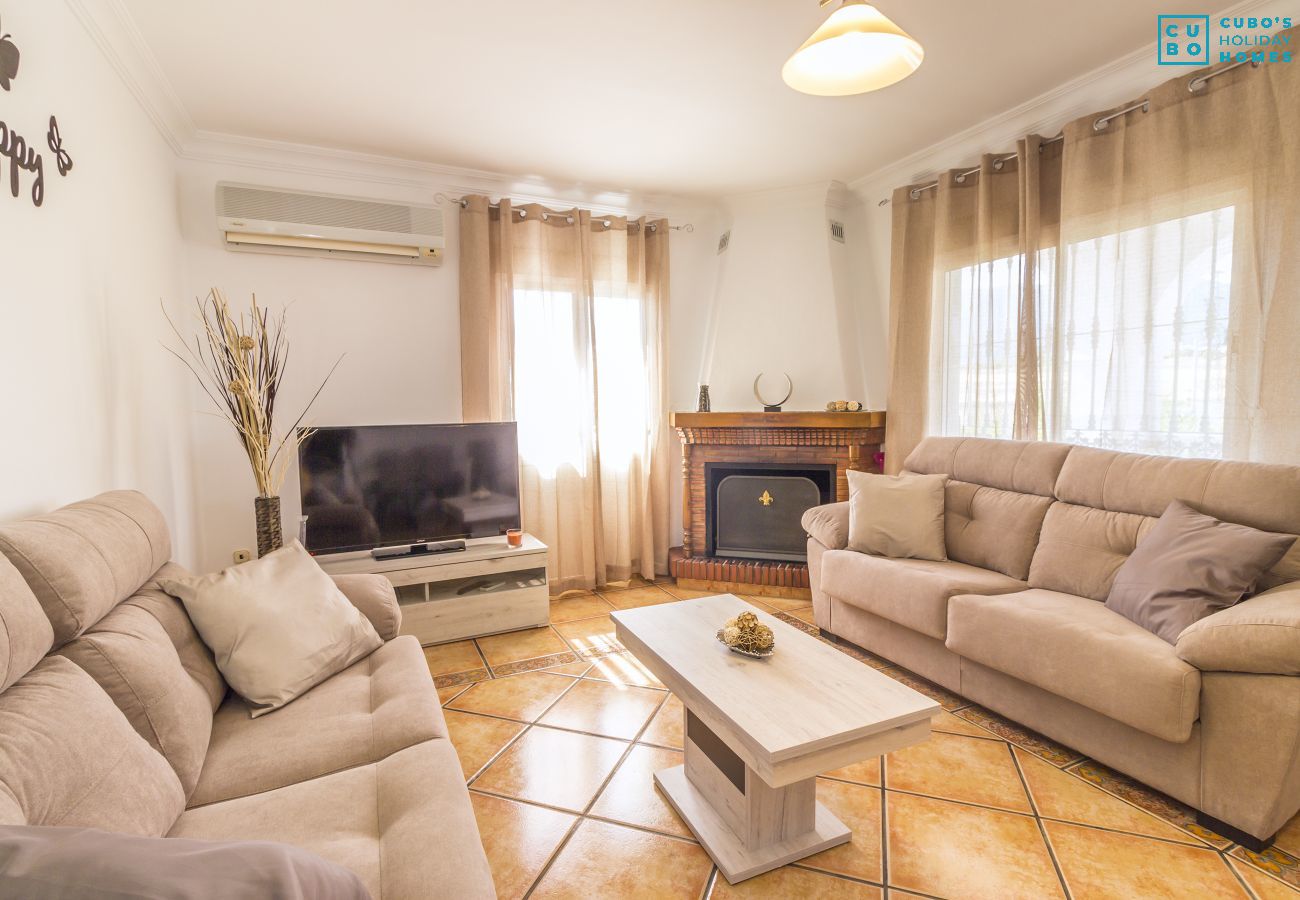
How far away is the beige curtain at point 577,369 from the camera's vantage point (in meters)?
3.82

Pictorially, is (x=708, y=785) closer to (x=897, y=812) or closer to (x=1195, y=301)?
(x=897, y=812)

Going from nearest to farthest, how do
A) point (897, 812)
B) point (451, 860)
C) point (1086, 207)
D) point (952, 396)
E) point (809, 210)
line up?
point (451, 860)
point (897, 812)
point (1086, 207)
point (952, 396)
point (809, 210)

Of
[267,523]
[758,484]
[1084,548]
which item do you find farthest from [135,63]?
[1084,548]

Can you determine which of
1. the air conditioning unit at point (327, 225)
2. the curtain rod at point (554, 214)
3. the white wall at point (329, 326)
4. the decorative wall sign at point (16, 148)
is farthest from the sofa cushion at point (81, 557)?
the curtain rod at point (554, 214)

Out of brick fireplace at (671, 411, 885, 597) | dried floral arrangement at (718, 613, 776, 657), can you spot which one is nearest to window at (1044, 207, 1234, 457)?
brick fireplace at (671, 411, 885, 597)

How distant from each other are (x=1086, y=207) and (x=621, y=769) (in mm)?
3102

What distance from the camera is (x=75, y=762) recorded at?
1033 mm

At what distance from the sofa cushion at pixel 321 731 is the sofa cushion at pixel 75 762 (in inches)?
6.2

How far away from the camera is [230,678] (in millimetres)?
1724

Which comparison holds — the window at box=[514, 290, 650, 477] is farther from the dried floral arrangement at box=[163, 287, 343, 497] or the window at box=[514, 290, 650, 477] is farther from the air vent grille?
the dried floral arrangement at box=[163, 287, 343, 497]

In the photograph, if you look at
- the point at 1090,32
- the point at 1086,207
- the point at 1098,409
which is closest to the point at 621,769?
the point at 1098,409

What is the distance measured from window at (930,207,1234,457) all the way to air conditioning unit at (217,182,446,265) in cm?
304

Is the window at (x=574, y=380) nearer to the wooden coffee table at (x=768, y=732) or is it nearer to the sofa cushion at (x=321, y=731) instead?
the wooden coffee table at (x=768, y=732)

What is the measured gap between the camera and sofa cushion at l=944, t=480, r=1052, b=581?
110 inches
